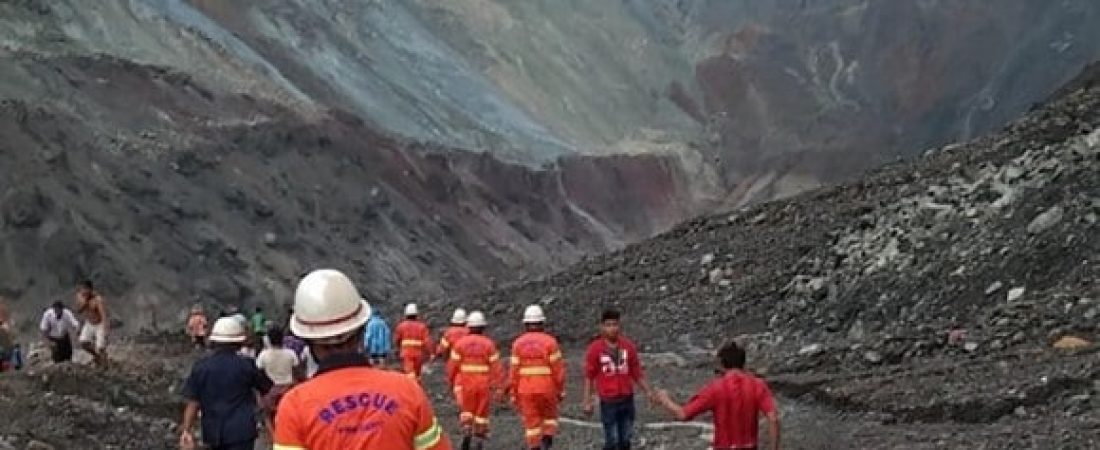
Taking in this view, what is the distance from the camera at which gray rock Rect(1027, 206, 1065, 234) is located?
73.9ft

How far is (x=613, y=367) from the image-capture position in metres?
12.9

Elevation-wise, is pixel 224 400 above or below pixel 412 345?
below

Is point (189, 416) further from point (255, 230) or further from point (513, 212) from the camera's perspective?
point (513, 212)

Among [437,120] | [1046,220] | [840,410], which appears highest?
[437,120]

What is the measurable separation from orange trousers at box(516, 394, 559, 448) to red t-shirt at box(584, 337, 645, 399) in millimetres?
733

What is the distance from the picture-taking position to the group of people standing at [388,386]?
5418 millimetres

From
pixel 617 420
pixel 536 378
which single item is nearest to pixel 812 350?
pixel 536 378

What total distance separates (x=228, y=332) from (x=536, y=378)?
3.59 meters

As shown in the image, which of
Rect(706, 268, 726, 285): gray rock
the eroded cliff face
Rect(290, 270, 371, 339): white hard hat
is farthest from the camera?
the eroded cliff face

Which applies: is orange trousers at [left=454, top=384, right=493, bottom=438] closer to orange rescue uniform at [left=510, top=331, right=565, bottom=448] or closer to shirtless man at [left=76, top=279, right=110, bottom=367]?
orange rescue uniform at [left=510, top=331, right=565, bottom=448]

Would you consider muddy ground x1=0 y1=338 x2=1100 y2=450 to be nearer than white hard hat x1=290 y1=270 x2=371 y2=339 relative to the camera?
No

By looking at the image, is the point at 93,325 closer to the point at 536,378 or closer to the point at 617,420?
the point at 536,378

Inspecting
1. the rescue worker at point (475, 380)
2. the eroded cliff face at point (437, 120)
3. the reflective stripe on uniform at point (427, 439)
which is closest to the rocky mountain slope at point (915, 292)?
the rescue worker at point (475, 380)

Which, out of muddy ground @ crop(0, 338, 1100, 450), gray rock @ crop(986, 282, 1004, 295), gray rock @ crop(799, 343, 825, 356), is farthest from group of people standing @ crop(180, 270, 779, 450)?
gray rock @ crop(986, 282, 1004, 295)
